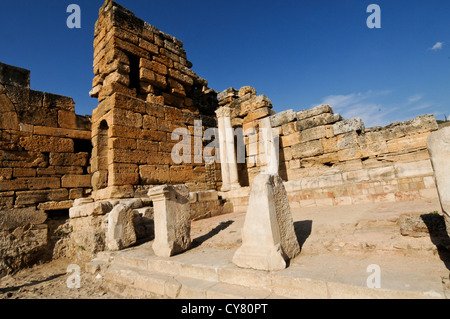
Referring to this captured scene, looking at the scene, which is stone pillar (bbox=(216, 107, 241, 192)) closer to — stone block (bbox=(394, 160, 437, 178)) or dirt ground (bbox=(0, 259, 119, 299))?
stone block (bbox=(394, 160, 437, 178))

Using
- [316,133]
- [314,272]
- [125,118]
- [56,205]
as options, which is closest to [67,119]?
[125,118]

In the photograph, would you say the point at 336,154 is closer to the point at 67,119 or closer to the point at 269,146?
the point at 269,146

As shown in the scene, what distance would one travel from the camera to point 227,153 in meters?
9.19

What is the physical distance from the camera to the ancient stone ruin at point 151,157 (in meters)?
5.12

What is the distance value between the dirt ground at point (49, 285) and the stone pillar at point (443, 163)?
13.2 feet

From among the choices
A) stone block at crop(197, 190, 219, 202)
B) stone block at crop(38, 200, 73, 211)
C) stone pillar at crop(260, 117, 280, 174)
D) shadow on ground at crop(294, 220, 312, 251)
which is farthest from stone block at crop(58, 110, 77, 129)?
shadow on ground at crop(294, 220, 312, 251)

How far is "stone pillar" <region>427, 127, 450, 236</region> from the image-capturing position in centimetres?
209

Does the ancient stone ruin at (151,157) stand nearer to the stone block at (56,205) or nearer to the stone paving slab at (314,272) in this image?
the stone block at (56,205)

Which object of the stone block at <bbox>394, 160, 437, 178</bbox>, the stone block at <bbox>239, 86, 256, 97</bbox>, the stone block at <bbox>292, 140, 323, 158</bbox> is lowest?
the stone block at <bbox>394, 160, 437, 178</bbox>

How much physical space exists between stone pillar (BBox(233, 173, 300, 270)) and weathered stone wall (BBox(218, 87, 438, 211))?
9.88ft

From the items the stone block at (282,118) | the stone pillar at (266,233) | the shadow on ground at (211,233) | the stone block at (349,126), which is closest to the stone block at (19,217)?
the shadow on ground at (211,233)

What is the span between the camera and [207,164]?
29.1ft
